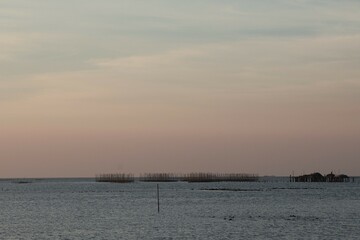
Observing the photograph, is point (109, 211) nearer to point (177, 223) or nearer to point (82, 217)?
point (82, 217)

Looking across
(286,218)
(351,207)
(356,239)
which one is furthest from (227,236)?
(351,207)

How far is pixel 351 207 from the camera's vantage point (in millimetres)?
109750

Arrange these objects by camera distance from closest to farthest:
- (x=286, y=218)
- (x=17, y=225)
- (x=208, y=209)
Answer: (x=17, y=225)
(x=286, y=218)
(x=208, y=209)

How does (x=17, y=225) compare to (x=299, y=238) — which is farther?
(x=17, y=225)

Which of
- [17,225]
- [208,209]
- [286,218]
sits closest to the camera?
[17,225]

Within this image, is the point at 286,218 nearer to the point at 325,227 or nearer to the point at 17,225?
the point at 325,227

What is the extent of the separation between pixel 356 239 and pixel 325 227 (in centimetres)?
1071

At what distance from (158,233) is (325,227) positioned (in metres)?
16.3

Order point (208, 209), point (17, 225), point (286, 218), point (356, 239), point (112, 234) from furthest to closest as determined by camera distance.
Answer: point (208, 209), point (286, 218), point (17, 225), point (112, 234), point (356, 239)

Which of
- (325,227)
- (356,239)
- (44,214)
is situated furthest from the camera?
(44,214)

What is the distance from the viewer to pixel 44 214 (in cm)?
9888

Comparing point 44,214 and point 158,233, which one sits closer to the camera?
point 158,233

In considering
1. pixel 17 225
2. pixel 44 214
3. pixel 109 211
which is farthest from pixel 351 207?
pixel 17 225

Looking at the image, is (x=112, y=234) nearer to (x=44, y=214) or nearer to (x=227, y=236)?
(x=227, y=236)
